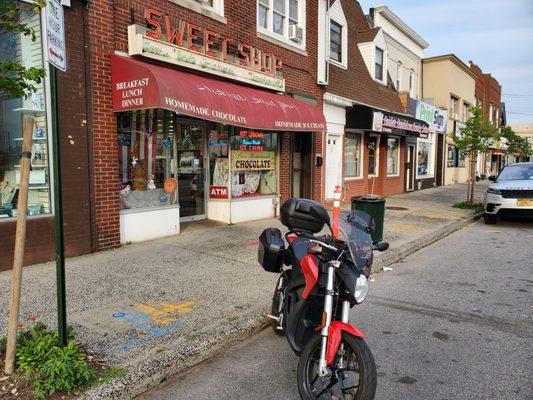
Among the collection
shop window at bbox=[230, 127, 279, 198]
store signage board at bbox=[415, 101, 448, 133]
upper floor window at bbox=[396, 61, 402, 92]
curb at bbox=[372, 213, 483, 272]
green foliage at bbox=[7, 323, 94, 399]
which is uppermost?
upper floor window at bbox=[396, 61, 402, 92]

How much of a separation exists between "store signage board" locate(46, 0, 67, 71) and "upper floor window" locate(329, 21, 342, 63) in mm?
11558

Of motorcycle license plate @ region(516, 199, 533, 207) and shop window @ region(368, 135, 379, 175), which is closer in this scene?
motorcycle license plate @ region(516, 199, 533, 207)

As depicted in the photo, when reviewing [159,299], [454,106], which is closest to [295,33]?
[159,299]

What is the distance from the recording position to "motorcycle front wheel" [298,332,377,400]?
107 inches

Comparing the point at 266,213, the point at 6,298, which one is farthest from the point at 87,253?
the point at 266,213

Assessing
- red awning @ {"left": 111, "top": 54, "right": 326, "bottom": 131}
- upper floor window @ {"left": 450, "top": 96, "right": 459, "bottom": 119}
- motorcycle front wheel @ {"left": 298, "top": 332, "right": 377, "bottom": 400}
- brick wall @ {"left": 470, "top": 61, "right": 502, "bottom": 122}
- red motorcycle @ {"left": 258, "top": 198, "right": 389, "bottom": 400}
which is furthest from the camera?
brick wall @ {"left": 470, "top": 61, "right": 502, "bottom": 122}

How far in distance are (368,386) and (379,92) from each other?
15.5m

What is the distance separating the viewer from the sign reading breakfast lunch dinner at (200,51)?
24.2ft

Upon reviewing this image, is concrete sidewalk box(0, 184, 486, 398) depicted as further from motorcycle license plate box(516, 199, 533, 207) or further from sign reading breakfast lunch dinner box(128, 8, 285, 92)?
motorcycle license plate box(516, 199, 533, 207)

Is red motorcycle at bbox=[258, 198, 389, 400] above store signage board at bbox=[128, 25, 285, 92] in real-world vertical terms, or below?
below

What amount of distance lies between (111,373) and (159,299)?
174 cm

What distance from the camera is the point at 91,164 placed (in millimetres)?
6926

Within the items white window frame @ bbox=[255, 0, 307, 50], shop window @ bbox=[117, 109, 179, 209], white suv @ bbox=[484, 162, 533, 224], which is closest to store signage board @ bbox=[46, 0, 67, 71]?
shop window @ bbox=[117, 109, 179, 209]

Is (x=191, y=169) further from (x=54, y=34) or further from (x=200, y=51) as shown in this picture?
(x=54, y=34)
